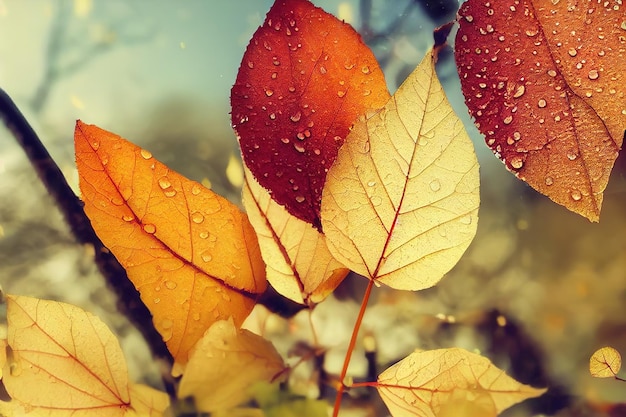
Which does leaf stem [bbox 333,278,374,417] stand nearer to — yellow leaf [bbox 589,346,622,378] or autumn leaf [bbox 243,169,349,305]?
autumn leaf [bbox 243,169,349,305]

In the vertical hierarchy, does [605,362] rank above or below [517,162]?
below

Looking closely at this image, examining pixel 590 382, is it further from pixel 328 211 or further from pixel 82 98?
pixel 82 98

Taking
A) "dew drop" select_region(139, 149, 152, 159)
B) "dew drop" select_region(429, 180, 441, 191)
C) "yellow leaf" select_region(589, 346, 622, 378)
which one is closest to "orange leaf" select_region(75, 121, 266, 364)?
"dew drop" select_region(139, 149, 152, 159)

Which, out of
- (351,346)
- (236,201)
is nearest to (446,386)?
(351,346)

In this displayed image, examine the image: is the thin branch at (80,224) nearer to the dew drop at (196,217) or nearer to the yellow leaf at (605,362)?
the dew drop at (196,217)

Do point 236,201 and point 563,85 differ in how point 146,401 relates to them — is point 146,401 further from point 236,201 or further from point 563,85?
point 563,85

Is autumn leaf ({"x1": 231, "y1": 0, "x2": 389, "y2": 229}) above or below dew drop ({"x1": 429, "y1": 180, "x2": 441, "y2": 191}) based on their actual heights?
above

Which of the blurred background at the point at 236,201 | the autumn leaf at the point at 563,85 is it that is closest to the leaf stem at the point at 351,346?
the blurred background at the point at 236,201
